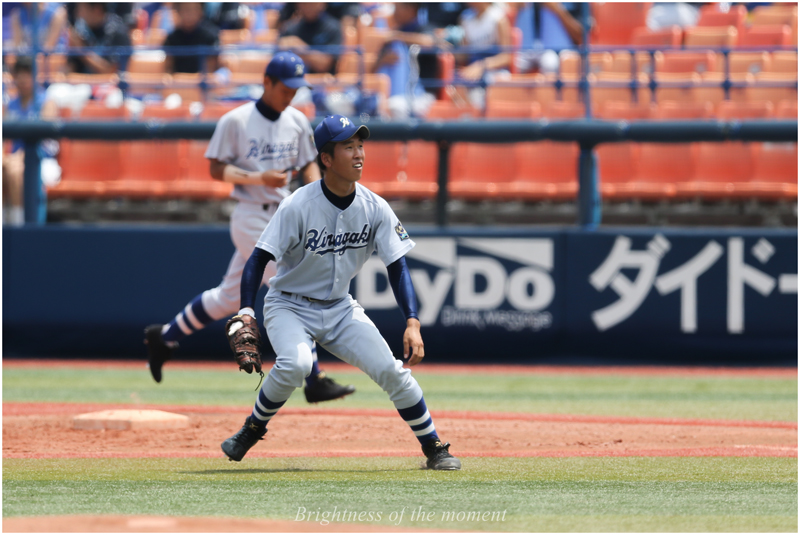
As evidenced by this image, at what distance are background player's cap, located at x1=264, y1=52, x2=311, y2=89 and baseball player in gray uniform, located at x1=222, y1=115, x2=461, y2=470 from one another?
1781mm

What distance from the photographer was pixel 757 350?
9.70m

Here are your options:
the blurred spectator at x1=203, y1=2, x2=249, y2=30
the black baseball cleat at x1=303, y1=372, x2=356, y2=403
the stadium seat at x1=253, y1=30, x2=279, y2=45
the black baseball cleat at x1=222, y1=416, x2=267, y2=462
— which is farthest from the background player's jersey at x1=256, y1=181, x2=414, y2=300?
the blurred spectator at x1=203, y1=2, x2=249, y2=30

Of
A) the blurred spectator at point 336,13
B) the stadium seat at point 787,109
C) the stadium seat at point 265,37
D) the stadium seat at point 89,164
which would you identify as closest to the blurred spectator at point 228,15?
the stadium seat at point 265,37

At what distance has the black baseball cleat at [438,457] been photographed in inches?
194

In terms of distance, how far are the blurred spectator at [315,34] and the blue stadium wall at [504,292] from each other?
297cm

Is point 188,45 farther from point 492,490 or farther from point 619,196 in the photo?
point 492,490

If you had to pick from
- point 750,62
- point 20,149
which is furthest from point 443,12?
point 20,149

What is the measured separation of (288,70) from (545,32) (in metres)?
6.64

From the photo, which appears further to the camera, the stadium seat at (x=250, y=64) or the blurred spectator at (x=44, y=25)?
the stadium seat at (x=250, y=64)

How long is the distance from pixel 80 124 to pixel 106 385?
274 cm

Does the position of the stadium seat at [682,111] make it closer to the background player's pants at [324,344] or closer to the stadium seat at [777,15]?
the stadium seat at [777,15]

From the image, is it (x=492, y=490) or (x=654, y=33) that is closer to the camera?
(x=492, y=490)

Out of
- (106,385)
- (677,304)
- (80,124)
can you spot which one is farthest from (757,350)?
(80,124)

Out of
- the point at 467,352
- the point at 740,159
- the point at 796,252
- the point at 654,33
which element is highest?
the point at 654,33
